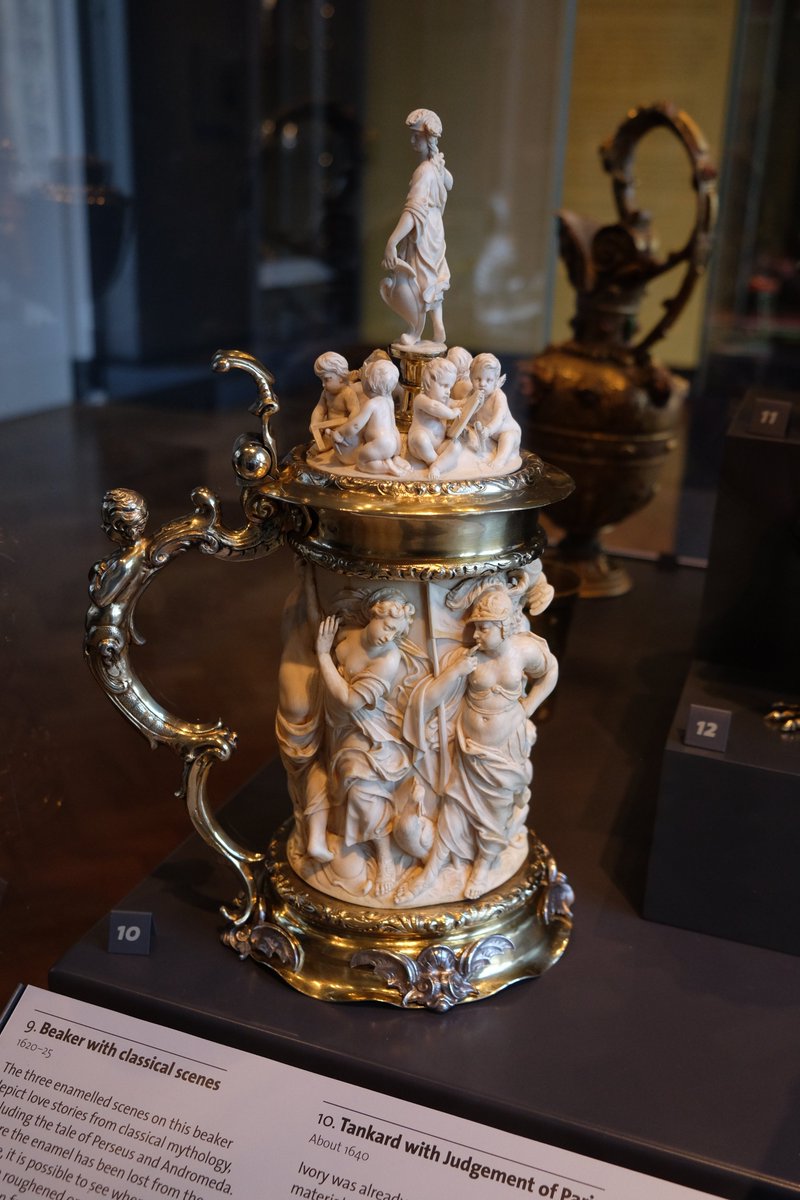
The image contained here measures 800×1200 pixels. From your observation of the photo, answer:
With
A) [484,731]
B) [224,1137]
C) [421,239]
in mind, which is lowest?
[224,1137]

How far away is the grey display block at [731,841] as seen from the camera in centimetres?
218

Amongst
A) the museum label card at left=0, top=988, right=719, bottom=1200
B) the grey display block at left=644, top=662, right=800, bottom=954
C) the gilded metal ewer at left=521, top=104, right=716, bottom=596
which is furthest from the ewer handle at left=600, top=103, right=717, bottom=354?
the museum label card at left=0, top=988, right=719, bottom=1200

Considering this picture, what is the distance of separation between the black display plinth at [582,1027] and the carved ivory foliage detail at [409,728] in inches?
9.1

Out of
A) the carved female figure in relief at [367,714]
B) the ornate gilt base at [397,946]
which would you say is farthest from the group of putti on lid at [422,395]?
the ornate gilt base at [397,946]

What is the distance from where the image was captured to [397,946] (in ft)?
6.41

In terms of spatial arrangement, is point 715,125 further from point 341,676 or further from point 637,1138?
point 637,1138

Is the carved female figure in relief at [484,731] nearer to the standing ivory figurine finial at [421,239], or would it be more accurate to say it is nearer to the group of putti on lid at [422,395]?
the group of putti on lid at [422,395]

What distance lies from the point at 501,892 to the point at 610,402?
6.60 feet

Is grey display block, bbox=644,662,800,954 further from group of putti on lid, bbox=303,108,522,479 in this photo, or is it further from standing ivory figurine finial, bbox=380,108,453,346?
standing ivory figurine finial, bbox=380,108,453,346

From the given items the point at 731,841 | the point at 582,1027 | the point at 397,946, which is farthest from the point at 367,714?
the point at 731,841

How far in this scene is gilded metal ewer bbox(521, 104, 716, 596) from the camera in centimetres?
361

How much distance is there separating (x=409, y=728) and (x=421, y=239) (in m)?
0.78

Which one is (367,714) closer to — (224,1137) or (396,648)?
(396,648)

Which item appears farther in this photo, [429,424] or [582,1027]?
[582,1027]
